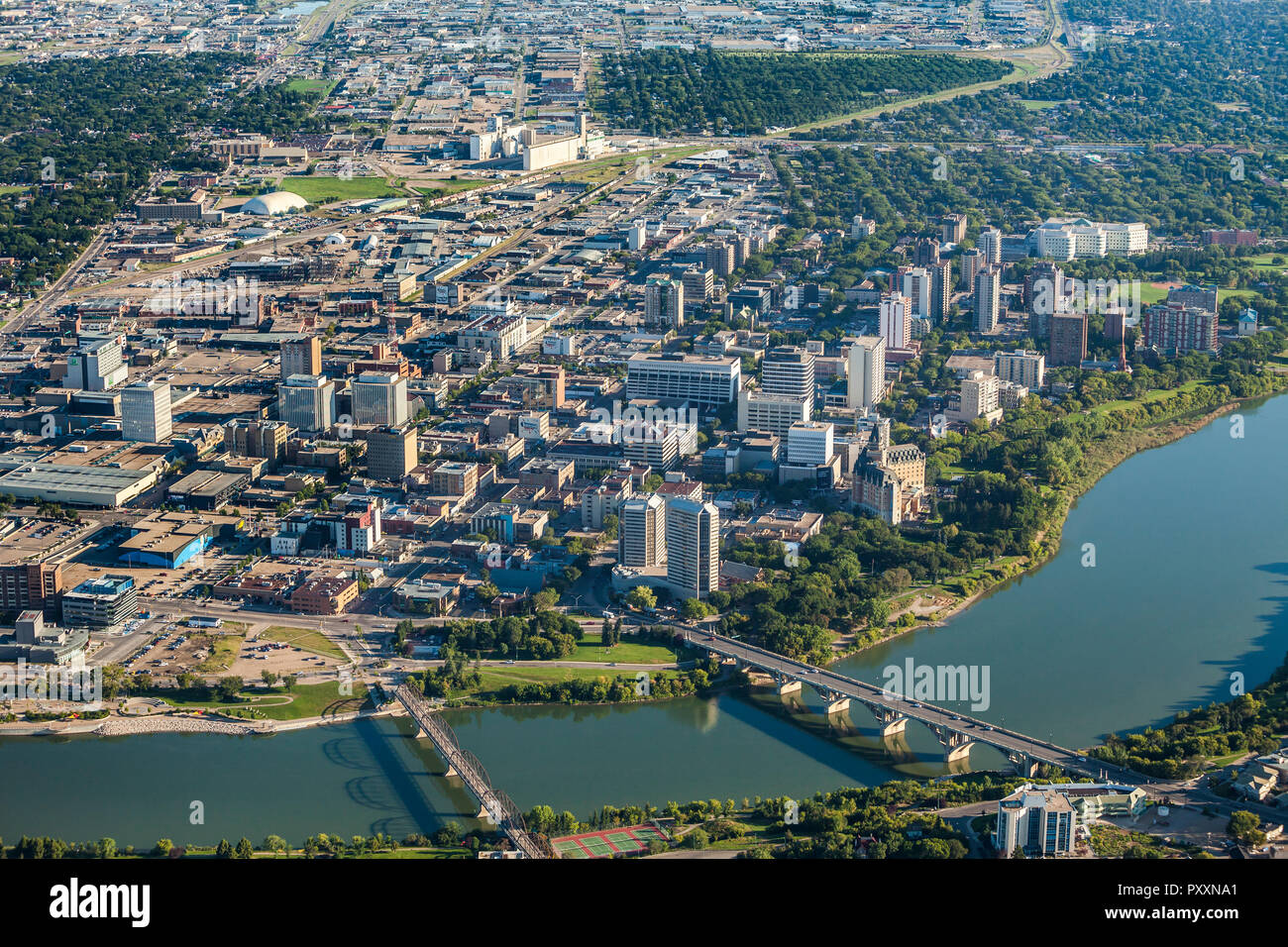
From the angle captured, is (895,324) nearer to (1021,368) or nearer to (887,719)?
(1021,368)

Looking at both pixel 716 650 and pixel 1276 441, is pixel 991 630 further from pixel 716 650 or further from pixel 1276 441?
pixel 1276 441

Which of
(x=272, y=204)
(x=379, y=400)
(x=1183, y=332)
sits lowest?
(x=379, y=400)

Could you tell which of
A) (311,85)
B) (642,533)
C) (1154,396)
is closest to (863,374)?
(1154,396)

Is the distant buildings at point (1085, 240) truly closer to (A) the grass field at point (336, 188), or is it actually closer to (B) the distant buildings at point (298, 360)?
(A) the grass field at point (336, 188)

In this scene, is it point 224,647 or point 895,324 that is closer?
point 224,647

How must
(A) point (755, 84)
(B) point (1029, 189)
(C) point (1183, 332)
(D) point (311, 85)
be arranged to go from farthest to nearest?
(D) point (311, 85), (A) point (755, 84), (B) point (1029, 189), (C) point (1183, 332)

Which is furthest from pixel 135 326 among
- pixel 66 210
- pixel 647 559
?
pixel 647 559

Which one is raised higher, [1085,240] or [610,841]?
[1085,240]

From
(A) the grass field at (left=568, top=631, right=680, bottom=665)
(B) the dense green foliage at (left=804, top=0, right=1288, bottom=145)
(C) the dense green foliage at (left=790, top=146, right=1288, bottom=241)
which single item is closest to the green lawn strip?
(A) the grass field at (left=568, top=631, right=680, bottom=665)
